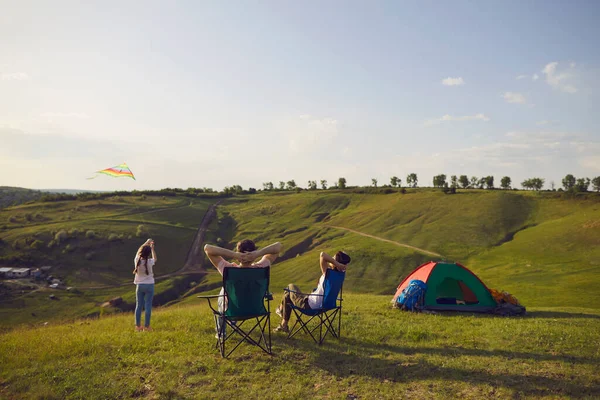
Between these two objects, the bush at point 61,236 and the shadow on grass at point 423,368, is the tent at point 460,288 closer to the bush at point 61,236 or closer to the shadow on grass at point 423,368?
the shadow on grass at point 423,368

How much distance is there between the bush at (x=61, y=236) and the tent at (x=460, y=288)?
80.7 m

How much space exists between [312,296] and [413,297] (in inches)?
258

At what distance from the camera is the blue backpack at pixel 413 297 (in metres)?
14.7

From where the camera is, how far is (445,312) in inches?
590

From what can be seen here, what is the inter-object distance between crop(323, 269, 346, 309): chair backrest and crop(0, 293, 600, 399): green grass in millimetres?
943

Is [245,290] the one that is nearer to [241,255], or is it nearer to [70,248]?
[241,255]

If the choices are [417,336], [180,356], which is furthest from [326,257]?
[180,356]

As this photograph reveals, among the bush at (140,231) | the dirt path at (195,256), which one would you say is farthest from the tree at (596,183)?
the bush at (140,231)

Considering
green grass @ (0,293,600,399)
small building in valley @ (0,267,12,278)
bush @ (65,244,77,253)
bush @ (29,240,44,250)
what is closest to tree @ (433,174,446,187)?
bush @ (65,244,77,253)

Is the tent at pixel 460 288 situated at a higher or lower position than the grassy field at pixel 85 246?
higher

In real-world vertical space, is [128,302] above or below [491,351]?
below

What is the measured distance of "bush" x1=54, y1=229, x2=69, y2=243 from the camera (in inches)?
3098

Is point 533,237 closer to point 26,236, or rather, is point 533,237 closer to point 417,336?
point 417,336

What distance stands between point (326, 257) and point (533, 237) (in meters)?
59.6
